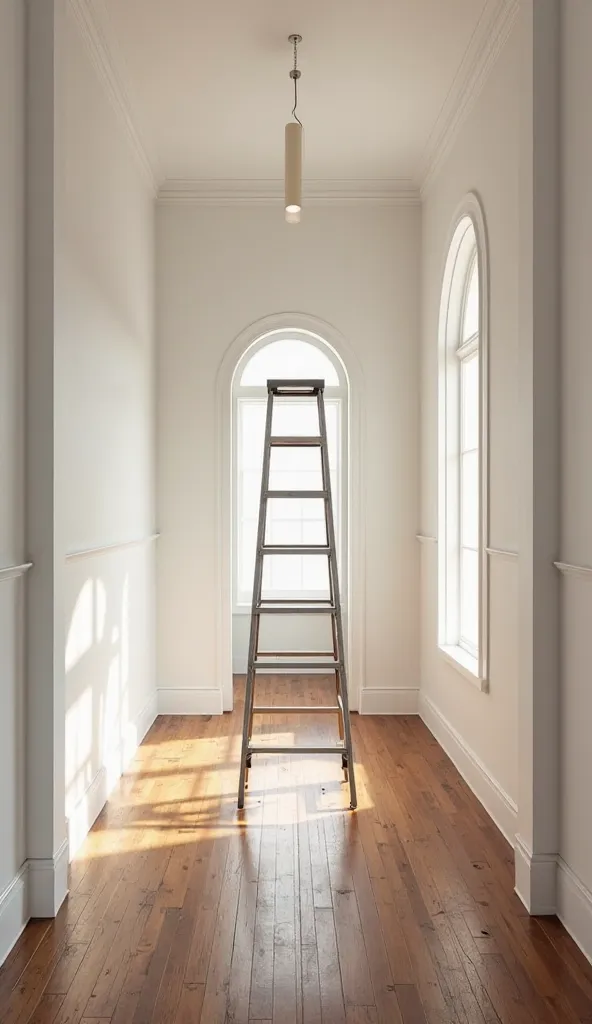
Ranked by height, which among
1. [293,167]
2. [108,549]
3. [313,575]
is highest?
[293,167]

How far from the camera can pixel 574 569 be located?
2.52 m

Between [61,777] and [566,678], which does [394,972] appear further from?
[61,777]

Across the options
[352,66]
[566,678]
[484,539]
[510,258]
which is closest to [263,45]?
[352,66]

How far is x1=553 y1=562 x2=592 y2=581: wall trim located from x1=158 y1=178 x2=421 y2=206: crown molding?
3.34m

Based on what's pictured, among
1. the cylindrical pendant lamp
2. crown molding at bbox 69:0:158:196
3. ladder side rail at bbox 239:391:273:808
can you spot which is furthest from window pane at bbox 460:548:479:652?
crown molding at bbox 69:0:158:196

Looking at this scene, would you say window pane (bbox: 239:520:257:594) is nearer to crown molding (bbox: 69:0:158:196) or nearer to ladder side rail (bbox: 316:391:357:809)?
ladder side rail (bbox: 316:391:357:809)

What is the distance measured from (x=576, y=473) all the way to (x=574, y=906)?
1.30 metres

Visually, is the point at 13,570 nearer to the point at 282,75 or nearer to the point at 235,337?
the point at 282,75

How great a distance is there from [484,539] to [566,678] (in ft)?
3.68

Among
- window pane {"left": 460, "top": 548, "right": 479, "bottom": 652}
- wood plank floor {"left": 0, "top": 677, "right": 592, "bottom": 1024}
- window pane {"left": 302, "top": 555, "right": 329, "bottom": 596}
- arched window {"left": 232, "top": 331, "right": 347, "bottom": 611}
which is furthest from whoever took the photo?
window pane {"left": 302, "top": 555, "right": 329, "bottom": 596}

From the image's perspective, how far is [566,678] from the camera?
2643 mm

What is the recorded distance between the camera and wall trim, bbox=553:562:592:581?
7.96 feet

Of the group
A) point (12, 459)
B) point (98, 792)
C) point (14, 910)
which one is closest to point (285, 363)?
point (98, 792)

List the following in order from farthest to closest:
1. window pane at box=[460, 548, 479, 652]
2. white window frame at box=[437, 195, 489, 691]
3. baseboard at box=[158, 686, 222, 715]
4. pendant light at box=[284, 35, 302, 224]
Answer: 1. baseboard at box=[158, 686, 222, 715]
2. white window frame at box=[437, 195, 489, 691]
3. window pane at box=[460, 548, 479, 652]
4. pendant light at box=[284, 35, 302, 224]
